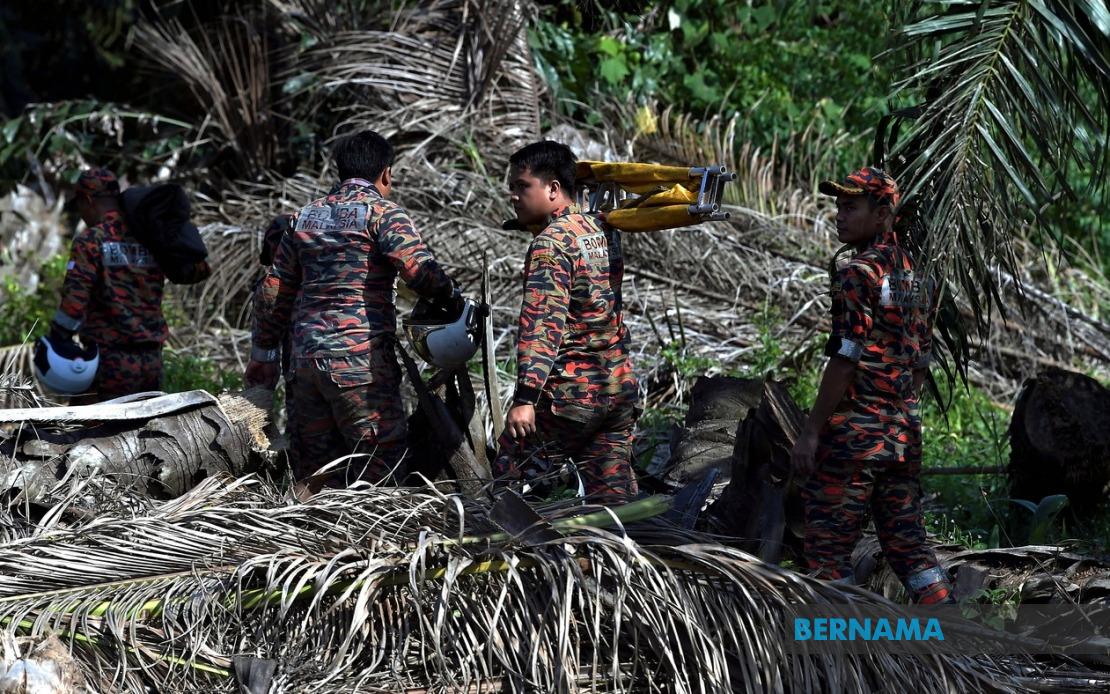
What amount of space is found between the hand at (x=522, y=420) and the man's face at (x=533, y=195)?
0.85 meters

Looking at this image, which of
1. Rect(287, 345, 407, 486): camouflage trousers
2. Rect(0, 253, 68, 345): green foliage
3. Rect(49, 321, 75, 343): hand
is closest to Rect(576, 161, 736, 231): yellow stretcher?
Rect(287, 345, 407, 486): camouflage trousers

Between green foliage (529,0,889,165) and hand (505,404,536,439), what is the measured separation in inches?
238

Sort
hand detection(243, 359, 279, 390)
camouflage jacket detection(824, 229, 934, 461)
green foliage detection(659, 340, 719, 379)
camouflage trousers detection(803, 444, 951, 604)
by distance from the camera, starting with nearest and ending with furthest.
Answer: camouflage jacket detection(824, 229, 934, 461), camouflage trousers detection(803, 444, 951, 604), hand detection(243, 359, 279, 390), green foliage detection(659, 340, 719, 379)

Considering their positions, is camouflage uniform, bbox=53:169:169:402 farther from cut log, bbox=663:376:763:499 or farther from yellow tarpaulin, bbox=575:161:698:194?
cut log, bbox=663:376:763:499

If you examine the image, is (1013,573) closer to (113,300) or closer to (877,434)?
(877,434)

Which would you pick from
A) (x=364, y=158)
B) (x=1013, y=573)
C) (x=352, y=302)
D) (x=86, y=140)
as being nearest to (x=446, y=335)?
(x=352, y=302)

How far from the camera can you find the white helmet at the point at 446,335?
520 cm

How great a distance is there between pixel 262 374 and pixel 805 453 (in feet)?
8.75

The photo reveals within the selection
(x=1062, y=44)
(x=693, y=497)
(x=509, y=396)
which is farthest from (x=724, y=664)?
(x=509, y=396)

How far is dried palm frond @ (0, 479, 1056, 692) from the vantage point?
11.7 ft

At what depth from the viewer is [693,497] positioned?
470 cm

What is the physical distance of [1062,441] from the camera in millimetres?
5820

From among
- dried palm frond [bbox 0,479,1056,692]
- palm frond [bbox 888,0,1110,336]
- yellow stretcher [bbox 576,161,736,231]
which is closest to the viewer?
dried palm frond [bbox 0,479,1056,692]

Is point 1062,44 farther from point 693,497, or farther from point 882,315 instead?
point 693,497
